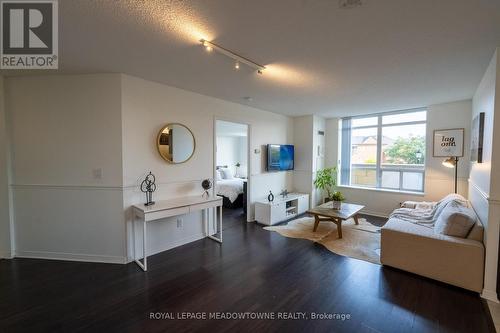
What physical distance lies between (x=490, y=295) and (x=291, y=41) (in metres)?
3.19

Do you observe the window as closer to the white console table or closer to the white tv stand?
the white tv stand

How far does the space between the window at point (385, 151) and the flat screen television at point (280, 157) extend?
152cm

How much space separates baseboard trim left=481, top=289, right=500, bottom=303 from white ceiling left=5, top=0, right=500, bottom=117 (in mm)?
2413

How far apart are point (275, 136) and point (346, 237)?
2.73 metres

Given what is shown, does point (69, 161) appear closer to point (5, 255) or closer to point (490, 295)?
point (5, 255)

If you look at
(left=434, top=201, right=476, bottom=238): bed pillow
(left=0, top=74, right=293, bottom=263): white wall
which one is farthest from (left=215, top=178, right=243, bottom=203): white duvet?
(left=434, top=201, right=476, bottom=238): bed pillow

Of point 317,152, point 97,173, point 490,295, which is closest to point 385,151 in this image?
point 317,152

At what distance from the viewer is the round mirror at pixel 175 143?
3297 millimetres

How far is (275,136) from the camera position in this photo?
5418 millimetres

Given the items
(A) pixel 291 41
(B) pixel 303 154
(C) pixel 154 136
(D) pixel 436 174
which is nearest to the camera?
(A) pixel 291 41

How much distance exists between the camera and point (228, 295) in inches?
90.4

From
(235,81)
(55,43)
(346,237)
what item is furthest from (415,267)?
(55,43)

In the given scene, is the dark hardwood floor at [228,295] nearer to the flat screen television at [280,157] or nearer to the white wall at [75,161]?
the white wall at [75,161]

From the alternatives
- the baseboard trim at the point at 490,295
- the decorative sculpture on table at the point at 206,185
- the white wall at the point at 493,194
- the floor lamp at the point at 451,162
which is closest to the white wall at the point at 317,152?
the floor lamp at the point at 451,162
